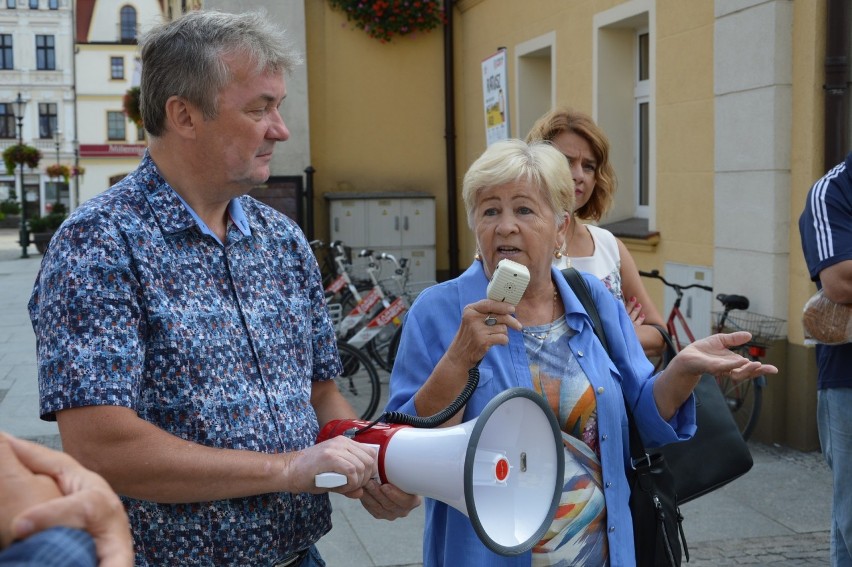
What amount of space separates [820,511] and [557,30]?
5.85 meters

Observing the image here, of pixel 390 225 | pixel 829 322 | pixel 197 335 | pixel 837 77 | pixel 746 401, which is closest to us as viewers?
pixel 197 335

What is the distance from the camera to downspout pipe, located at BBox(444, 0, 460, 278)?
41.7 ft

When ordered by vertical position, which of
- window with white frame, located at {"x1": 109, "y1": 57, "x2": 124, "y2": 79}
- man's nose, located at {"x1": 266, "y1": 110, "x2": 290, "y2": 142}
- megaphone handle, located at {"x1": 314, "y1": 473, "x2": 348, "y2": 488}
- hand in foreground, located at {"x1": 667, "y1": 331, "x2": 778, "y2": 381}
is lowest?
megaphone handle, located at {"x1": 314, "y1": 473, "x2": 348, "y2": 488}

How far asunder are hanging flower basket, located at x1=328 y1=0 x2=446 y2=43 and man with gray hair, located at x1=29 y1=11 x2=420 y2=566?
1025 centimetres

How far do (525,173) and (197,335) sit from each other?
3.27ft

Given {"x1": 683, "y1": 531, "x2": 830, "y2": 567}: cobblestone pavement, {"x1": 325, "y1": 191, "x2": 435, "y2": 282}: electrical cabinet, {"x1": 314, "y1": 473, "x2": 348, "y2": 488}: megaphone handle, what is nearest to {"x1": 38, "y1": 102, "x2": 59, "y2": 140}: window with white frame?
{"x1": 325, "y1": 191, "x2": 435, "y2": 282}: electrical cabinet

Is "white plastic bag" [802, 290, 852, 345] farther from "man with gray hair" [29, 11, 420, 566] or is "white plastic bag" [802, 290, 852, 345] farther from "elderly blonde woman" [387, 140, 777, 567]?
"man with gray hair" [29, 11, 420, 566]

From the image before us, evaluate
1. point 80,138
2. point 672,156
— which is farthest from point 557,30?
point 80,138

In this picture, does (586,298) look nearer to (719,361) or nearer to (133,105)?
(719,361)

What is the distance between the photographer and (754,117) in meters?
6.56

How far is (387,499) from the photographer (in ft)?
6.66

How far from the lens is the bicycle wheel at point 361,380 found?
25.1 feet

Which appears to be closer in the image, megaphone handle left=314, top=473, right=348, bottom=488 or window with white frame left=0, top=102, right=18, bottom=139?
megaphone handle left=314, top=473, right=348, bottom=488

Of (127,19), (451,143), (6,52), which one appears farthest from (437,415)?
(6,52)
